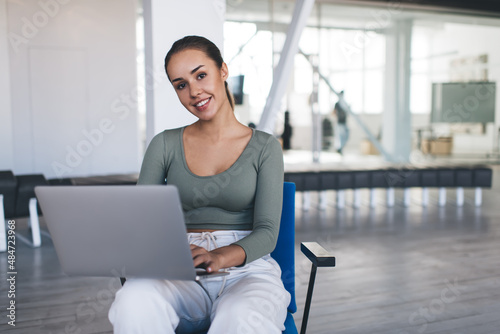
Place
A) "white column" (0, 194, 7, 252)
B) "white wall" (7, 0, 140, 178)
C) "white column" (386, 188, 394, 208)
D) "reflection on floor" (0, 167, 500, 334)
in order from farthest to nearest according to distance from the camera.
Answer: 1. "white wall" (7, 0, 140, 178)
2. "white column" (386, 188, 394, 208)
3. "white column" (0, 194, 7, 252)
4. "reflection on floor" (0, 167, 500, 334)

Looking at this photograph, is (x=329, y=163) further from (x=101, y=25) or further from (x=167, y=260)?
(x=167, y=260)

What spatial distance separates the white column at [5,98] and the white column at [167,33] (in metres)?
4.76

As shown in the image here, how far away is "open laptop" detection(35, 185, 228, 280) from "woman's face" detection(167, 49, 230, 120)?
2.02 ft

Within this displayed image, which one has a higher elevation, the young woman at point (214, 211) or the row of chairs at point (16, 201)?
the young woman at point (214, 211)

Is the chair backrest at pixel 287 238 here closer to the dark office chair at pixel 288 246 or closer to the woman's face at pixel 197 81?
the dark office chair at pixel 288 246

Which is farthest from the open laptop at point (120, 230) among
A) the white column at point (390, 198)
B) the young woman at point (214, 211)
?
the white column at point (390, 198)

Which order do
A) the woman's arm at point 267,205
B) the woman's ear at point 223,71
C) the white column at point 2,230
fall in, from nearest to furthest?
the woman's arm at point 267,205, the woman's ear at point 223,71, the white column at point 2,230

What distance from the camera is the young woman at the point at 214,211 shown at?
1.24 metres

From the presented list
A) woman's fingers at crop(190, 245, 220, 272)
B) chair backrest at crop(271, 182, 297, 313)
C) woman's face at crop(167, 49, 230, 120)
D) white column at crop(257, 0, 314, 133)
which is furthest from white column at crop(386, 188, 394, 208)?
woman's fingers at crop(190, 245, 220, 272)

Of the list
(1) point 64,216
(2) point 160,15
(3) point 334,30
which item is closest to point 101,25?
(3) point 334,30

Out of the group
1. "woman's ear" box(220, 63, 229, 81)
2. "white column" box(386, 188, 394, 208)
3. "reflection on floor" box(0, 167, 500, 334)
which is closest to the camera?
"woman's ear" box(220, 63, 229, 81)

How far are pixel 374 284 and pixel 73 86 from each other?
576 centimetres

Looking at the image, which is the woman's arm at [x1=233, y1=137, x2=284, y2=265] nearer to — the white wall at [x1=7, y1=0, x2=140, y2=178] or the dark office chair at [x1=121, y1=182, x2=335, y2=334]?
the dark office chair at [x1=121, y1=182, x2=335, y2=334]

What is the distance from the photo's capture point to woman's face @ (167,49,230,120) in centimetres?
155
